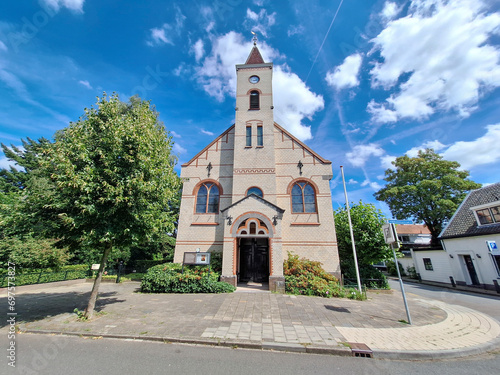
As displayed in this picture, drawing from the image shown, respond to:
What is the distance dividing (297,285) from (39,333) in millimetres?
10431

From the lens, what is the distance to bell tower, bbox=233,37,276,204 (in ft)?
50.1

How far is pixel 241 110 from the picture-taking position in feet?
56.8

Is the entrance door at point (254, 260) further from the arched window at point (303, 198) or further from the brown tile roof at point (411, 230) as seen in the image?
the brown tile roof at point (411, 230)

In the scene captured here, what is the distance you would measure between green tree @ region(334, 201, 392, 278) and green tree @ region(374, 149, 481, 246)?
16972 millimetres

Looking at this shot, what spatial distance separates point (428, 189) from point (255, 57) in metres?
26.4

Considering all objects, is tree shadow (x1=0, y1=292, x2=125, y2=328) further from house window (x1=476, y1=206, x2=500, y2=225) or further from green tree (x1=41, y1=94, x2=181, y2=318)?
house window (x1=476, y1=206, x2=500, y2=225)

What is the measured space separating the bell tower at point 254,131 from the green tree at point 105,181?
7.98m

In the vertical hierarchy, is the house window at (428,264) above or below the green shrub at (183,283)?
above

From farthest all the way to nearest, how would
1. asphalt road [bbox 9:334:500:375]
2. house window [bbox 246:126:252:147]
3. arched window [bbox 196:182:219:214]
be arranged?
house window [bbox 246:126:252:147] < arched window [bbox 196:182:219:214] < asphalt road [bbox 9:334:500:375]

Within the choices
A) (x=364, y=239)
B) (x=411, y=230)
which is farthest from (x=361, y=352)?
(x=411, y=230)

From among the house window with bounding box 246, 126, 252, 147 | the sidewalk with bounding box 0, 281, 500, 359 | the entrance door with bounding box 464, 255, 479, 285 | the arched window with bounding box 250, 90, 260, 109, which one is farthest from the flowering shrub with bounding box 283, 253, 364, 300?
the entrance door with bounding box 464, 255, 479, 285

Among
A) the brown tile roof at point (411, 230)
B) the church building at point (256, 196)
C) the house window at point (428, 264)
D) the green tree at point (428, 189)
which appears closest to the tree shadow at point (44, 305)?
the church building at point (256, 196)

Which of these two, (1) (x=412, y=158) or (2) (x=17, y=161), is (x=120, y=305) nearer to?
(2) (x=17, y=161)

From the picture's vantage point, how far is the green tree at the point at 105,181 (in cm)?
670
